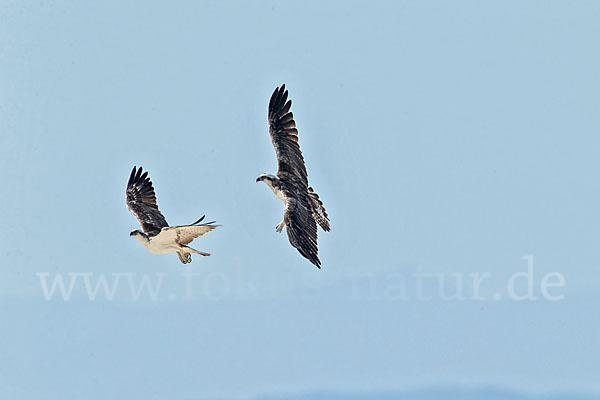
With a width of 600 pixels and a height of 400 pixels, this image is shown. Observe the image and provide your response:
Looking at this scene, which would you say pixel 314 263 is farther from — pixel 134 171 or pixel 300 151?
pixel 134 171

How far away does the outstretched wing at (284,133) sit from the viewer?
3331 centimetres

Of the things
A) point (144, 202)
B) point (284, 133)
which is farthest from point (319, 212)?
point (144, 202)

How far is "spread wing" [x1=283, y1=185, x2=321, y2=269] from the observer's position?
28250 mm

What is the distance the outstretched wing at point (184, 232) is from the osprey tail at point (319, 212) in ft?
10.8

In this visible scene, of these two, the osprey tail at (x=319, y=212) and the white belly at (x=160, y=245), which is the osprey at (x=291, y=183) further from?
the white belly at (x=160, y=245)

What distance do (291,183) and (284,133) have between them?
1765 mm

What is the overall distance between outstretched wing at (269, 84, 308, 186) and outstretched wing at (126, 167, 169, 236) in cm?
399

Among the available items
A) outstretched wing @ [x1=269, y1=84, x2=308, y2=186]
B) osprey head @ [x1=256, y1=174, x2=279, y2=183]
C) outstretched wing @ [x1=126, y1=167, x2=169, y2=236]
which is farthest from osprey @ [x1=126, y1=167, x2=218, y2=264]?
outstretched wing @ [x1=269, y1=84, x2=308, y2=186]

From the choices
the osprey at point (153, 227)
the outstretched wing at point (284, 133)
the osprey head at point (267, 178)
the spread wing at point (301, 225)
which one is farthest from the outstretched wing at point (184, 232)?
the outstretched wing at point (284, 133)

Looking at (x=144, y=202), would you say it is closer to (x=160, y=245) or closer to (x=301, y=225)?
(x=160, y=245)

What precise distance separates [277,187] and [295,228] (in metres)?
3.08

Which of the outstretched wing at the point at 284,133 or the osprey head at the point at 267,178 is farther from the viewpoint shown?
the outstretched wing at the point at 284,133

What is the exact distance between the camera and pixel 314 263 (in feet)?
89.4

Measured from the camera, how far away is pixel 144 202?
116 ft
